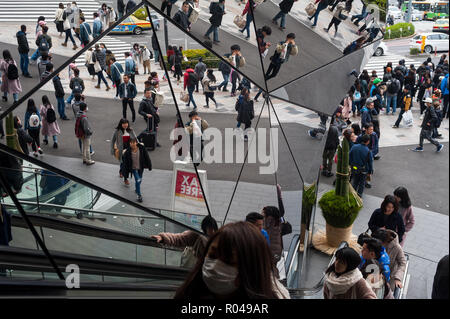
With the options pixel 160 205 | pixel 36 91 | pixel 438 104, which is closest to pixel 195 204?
pixel 160 205

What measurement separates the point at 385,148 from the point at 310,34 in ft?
26.4

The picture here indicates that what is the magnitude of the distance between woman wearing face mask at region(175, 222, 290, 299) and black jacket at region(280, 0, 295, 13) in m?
3.90

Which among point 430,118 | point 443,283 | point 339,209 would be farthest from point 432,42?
point 443,283

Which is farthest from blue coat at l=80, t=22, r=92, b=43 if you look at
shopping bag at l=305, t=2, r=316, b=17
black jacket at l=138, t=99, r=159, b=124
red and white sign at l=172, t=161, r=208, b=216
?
shopping bag at l=305, t=2, r=316, b=17

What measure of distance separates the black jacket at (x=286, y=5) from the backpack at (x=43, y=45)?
93.7 inches

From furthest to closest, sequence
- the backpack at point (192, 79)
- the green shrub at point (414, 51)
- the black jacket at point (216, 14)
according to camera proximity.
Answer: the green shrub at point (414, 51), the black jacket at point (216, 14), the backpack at point (192, 79)

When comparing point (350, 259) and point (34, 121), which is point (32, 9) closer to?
point (34, 121)

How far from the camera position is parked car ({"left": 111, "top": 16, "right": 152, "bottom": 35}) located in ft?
15.1

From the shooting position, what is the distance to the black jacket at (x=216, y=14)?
197 inches

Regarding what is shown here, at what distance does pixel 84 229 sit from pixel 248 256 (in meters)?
3.43

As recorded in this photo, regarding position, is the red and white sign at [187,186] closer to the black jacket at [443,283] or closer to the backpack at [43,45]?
the backpack at [43,45]

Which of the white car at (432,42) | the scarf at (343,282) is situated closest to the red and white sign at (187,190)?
the scarf at (343,282)

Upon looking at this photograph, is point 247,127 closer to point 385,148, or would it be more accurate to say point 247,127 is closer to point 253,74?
point 253,74

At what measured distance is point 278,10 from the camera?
17.5ft
